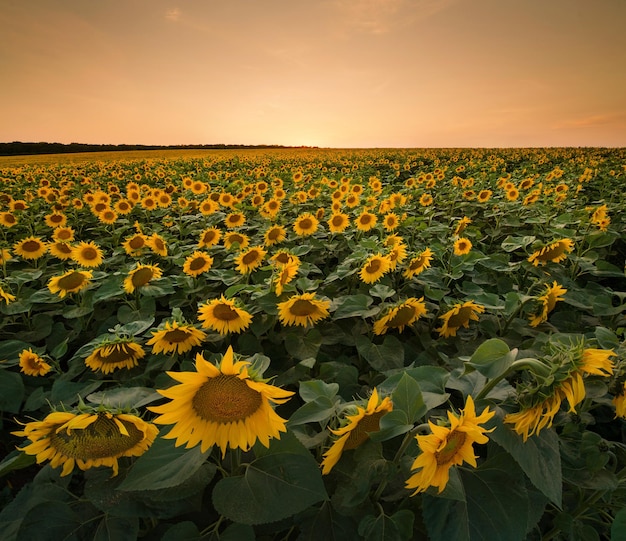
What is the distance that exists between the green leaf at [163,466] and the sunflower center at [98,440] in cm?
12

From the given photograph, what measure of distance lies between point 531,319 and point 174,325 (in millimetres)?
2109

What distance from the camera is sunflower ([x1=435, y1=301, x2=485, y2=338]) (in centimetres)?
226

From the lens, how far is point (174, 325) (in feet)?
6.23

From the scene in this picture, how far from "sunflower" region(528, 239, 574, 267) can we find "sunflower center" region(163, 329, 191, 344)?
265 cm

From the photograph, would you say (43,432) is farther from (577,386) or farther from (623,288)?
(623,288)

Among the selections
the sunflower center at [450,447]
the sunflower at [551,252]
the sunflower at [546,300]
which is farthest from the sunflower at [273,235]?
the sunflower center at [450,447]

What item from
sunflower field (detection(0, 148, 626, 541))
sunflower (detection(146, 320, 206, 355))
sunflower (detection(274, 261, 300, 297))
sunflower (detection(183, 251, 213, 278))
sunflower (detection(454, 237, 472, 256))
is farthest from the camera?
sunflower (detection(454, 237, 472, 256))

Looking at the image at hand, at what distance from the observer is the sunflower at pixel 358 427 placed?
111 cm

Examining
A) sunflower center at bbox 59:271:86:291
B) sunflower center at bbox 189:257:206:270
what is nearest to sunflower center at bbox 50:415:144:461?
sunflower center at bbox 59:271:86:291

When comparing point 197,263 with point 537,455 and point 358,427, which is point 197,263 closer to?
point 358,427

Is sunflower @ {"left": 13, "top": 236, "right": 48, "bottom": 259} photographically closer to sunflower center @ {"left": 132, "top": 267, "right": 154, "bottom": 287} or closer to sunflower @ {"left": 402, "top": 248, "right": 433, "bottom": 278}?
sunflower center @ {"left": 132, "top": 267, "right": 154, "bottom": 287}

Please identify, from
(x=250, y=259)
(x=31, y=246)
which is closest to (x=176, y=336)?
(x=250, y=259)

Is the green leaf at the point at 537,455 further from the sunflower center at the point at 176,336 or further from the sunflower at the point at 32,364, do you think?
the sunflower at the point at 32,364

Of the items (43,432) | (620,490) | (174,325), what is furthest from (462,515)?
(174,325)
